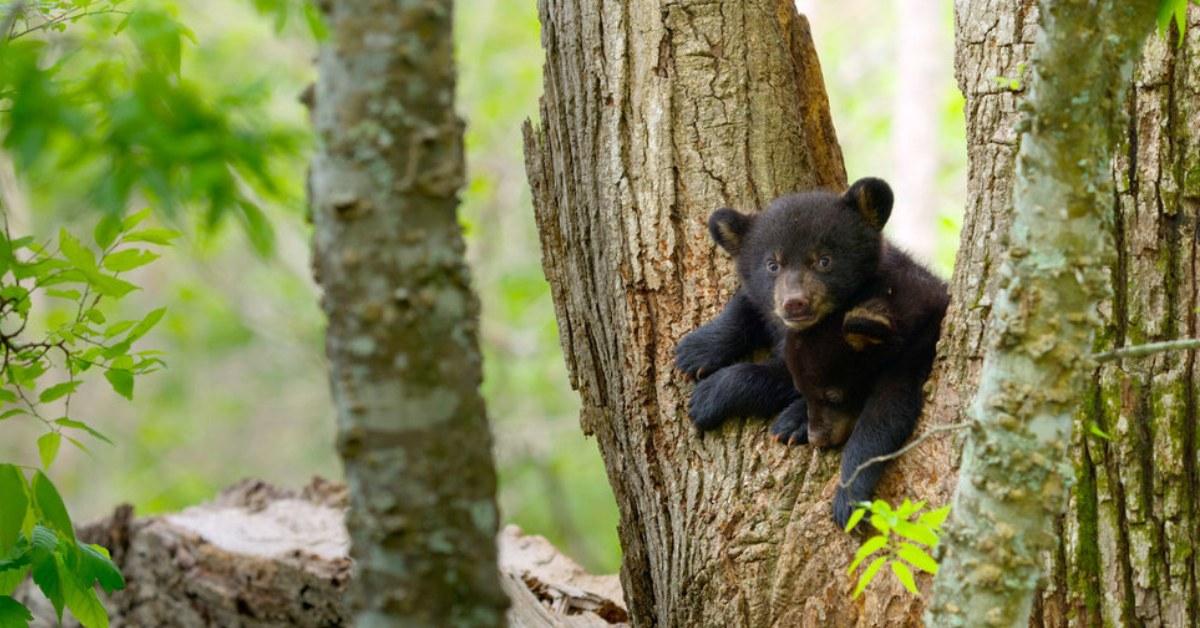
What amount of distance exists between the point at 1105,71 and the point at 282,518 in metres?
5.92

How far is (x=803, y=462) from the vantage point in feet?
14.0

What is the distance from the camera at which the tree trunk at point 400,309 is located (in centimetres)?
220

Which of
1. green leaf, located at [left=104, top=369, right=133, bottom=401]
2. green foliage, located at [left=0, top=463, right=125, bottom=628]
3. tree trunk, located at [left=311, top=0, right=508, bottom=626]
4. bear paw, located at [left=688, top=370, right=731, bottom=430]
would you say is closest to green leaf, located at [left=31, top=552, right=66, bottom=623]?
green foliage, located at [left=0, top=463, right=125, bottom=628]

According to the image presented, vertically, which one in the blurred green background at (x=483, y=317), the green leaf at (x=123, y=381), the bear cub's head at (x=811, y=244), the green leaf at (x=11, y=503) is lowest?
the green leaf at (x=11, y=503)

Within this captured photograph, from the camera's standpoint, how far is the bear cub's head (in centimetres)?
468

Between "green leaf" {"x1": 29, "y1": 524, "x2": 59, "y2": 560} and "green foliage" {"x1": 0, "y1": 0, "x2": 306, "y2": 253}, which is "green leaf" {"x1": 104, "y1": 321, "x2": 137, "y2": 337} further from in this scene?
"green foliage" {"x1": 0, "y1": 0, "x2": 306, "y2": 253}

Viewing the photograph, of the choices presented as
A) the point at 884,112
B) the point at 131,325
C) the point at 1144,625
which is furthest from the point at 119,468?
the point at 1144,625

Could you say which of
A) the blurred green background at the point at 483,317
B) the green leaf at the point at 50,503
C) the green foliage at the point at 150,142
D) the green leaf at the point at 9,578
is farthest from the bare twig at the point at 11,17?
the blurred green background at the point at 483,317

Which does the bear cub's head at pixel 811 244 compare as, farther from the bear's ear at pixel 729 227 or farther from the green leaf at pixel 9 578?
the green leaf at pixel 9 578

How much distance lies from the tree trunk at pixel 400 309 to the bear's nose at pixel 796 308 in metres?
2.44

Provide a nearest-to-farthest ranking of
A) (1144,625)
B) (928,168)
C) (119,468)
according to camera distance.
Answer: (1144,625), (928,168), (119,468)

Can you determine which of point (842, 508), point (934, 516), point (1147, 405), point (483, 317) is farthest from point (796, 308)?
point (483, 317)

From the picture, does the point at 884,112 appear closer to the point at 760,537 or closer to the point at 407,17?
the point at 760,537

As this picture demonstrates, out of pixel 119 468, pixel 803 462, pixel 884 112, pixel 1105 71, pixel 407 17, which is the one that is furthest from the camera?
pixel 119 468
